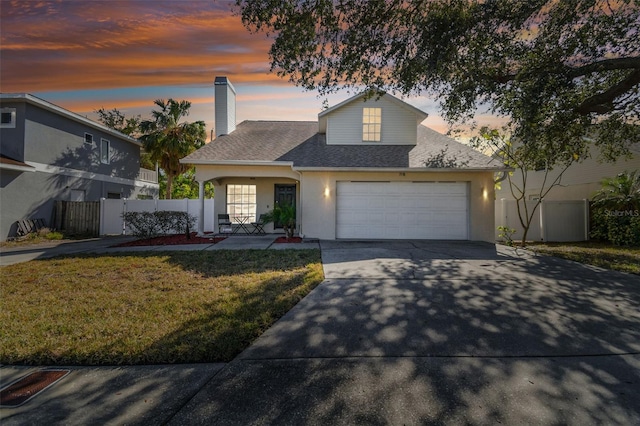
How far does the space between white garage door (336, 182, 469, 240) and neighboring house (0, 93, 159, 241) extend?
13682 millimetres

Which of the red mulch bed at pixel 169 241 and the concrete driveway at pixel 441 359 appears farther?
the red mulch bed at pixel 169 241

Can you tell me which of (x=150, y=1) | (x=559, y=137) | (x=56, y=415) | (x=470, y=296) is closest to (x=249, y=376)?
(x=56, y=415)

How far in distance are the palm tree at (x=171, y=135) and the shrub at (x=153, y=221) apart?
33.2 ft

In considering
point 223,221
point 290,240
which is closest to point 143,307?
point 290,240

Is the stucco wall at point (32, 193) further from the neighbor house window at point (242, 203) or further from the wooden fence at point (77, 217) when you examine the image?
the neighbor house window at point (242, 203)

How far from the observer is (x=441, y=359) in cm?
332

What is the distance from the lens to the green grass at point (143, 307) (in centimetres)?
344

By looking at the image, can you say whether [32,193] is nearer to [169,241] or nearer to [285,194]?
[169,241]

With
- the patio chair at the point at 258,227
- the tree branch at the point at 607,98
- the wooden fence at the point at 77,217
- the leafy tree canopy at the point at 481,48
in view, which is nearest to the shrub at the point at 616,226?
the leafy tree canopy at the point at 481,48

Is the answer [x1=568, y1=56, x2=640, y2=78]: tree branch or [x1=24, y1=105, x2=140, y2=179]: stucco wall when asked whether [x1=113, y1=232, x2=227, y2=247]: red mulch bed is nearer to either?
[x1=24, y1=105, x2=140, y2=179]: stucco wall

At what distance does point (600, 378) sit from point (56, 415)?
4811mm

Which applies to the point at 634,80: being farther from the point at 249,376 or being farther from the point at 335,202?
the point at 249,376

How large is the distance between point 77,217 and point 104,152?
4.91 meters

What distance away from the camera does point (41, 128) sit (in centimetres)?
1434
